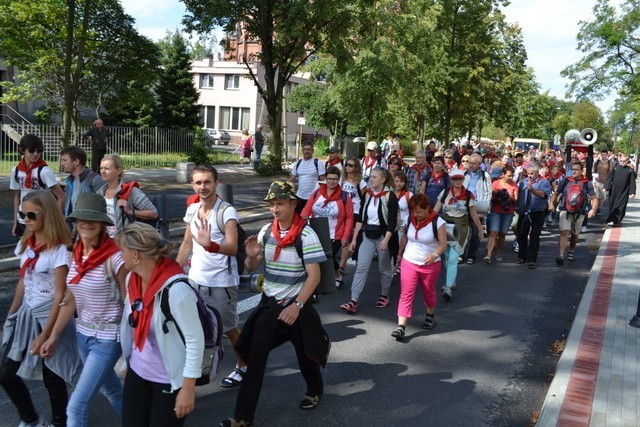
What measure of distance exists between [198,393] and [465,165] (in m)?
7.69

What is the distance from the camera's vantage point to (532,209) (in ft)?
33.8

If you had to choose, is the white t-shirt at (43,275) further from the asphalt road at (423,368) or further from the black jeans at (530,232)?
the black jeans at (530,232)

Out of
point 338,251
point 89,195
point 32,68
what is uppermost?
point 32,68

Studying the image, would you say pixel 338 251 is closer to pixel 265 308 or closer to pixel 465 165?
pixel 265 308

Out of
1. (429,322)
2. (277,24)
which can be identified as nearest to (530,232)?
(429,322)

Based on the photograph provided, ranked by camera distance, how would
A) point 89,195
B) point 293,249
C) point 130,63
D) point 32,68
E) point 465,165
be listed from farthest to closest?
1. point 32,68
2. point 130,63
3. point 465,165
4. point 293,249
5. point 89,195

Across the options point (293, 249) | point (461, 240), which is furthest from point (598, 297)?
point (293, 249)

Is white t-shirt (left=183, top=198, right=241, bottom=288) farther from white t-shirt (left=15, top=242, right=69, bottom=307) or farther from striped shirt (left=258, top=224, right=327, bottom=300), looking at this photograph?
white t-shirt (left=15, top=242, right=69, bottom=307)

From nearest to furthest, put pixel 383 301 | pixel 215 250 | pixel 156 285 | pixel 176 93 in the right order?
pixel 156 285 < pixel 215 250 < pixel 383 301 < pixel 176 93

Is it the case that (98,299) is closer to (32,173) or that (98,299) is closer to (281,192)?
(281,192)

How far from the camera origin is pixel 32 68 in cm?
2233

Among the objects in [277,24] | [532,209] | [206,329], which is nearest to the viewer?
[206,329]

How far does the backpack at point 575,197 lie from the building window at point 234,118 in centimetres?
4668

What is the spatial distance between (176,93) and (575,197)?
31.5m
